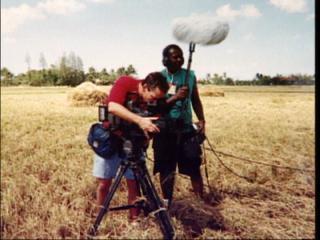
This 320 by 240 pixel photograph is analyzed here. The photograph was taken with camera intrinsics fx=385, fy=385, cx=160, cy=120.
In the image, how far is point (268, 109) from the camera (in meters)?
4.90

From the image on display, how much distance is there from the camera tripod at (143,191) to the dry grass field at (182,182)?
194 millimetres

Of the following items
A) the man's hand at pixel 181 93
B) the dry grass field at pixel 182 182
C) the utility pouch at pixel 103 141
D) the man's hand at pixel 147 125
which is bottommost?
the dry grass field at pixel 182 182

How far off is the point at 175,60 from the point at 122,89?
1.24ft

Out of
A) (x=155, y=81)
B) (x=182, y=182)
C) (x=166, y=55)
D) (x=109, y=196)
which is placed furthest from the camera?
(x=182, y=182)

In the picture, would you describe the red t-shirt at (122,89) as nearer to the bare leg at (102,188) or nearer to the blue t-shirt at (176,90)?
the blue t-shirt at (176,90)

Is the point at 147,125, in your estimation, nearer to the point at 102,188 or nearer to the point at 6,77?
the point at 102,188

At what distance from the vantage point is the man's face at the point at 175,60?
78.6 inches

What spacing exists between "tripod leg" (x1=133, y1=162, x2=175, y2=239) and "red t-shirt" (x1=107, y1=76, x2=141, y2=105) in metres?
0.38

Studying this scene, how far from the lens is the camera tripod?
74.8 inches

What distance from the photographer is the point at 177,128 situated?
2094 mm

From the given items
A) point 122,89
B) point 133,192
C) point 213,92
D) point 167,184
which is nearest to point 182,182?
point 167,184

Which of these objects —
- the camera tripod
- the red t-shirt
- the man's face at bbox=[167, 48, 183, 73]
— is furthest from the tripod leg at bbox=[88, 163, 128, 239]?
the man's face at bbox=[167, 48, 183, 73]

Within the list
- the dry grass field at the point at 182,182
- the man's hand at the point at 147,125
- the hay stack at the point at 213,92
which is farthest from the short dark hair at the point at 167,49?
the hay stack at the point at 213,92

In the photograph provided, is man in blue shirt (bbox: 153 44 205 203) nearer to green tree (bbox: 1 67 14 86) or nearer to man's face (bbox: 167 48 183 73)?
man's face (bbox: 167 48 183 73)
